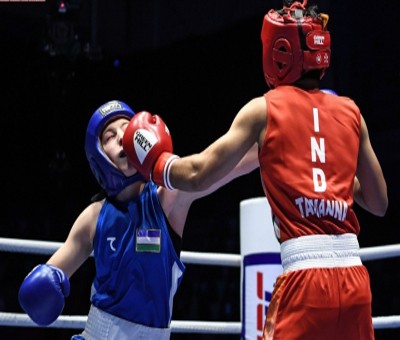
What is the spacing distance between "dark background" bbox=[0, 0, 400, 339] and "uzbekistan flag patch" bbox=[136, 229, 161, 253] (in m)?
4.70

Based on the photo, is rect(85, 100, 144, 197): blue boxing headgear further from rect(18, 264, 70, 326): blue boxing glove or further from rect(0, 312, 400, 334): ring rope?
rect(0, 312, 400, 334): ring rope

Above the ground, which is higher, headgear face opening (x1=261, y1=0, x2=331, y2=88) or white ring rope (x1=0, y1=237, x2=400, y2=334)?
headgear face opening (x1=261, y1=0, x2=331, y2=88)

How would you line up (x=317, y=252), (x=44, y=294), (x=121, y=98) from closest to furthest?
(x=317, y=252) < (x=44, y=294) < (x=121, y=98)

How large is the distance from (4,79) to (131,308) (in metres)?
6.54

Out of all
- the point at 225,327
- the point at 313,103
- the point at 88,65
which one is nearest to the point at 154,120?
the point at 313,103

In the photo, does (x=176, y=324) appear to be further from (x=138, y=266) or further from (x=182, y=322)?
(x=138, y=266)

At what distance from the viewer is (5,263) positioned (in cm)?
716

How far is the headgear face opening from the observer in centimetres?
188

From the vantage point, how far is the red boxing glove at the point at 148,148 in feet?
6.27

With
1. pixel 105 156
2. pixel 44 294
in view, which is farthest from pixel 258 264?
pixel 44 294

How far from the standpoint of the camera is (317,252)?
1775mm

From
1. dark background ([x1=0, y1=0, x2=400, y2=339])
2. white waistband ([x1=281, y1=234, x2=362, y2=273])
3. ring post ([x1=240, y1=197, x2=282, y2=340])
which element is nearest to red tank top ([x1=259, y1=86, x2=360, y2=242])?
white waistband ([x1=281, y1=234, x2=362, y2=273])

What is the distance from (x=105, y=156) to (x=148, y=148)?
1.17 feet

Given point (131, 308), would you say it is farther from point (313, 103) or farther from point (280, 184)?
point (313, 103)
